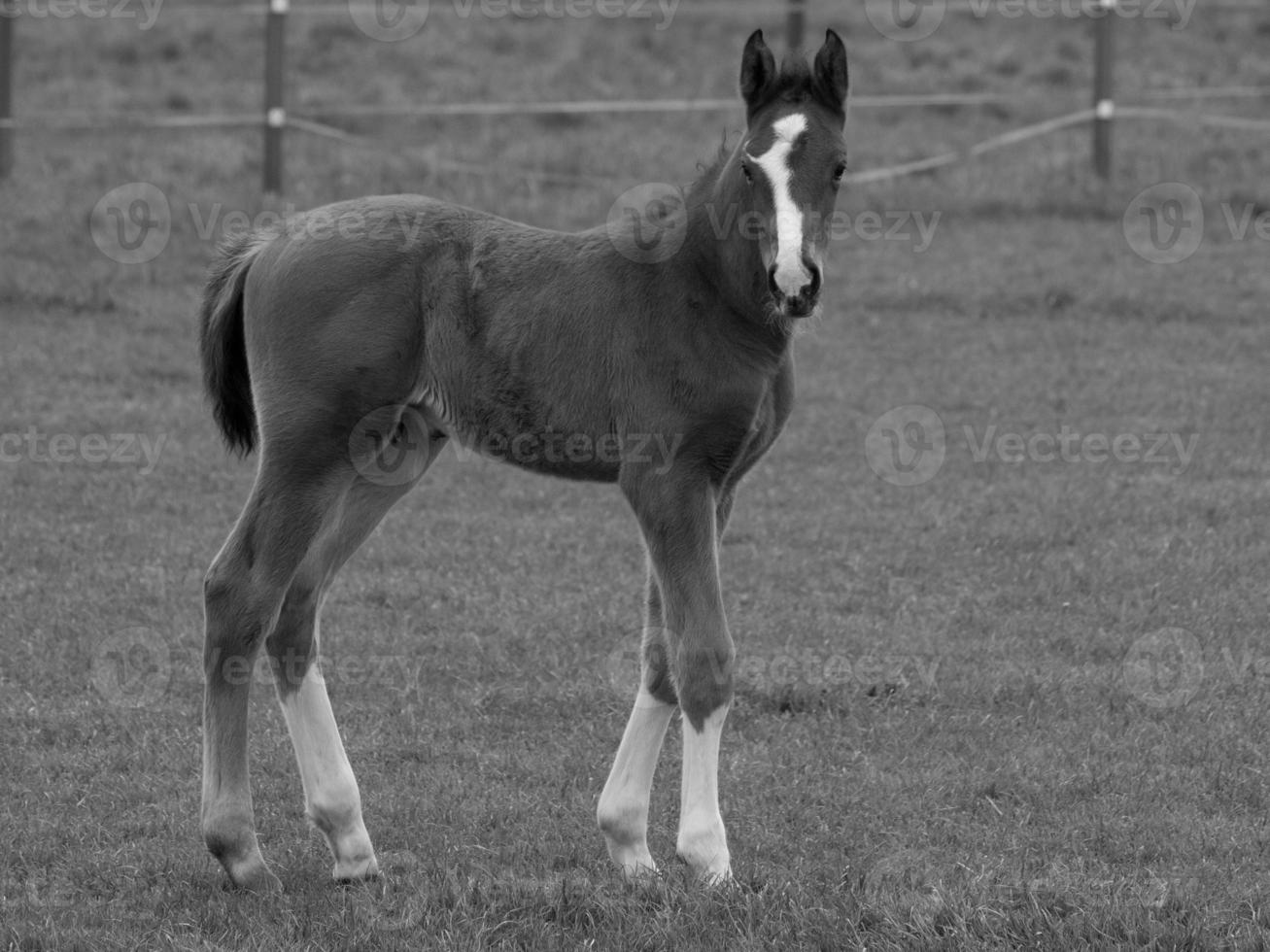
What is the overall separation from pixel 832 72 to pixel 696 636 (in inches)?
58.5

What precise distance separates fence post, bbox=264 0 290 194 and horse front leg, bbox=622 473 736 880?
9091mm

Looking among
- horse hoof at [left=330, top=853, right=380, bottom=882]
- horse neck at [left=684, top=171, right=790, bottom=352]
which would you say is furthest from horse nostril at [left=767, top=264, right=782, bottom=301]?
horse hoof at [left=330, top=853, right=380, bottom=882]

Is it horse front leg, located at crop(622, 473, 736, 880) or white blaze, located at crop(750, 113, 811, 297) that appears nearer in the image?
white blaze, located at crop(750, 113, 811, 297)

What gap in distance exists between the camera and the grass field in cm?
454

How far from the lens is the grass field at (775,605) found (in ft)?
14.9

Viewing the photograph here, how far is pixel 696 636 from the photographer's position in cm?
445

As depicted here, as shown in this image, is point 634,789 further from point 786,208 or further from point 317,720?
point 786,208

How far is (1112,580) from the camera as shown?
7371 millimetres

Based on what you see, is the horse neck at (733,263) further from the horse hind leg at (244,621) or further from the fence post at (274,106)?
the fence post at (274,106)

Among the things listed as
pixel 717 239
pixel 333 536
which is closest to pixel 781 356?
pixel 717 239

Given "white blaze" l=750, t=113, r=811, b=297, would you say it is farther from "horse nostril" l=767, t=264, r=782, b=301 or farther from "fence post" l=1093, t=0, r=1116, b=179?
"fence post" l=1093, t=0, r=1116, b=179

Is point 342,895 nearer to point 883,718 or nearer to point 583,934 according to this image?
point 583,934

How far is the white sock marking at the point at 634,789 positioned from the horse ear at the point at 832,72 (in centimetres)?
166

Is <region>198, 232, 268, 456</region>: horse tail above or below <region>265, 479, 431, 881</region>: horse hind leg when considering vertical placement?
above
